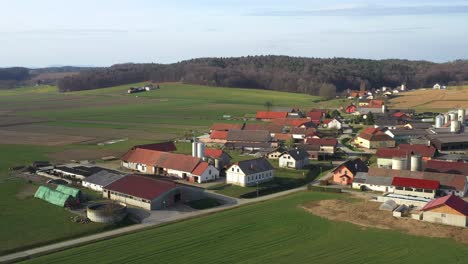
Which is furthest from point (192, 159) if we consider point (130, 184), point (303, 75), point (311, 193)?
point (303, 75)

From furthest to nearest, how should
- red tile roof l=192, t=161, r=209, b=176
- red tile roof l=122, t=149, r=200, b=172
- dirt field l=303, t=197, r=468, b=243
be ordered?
red tile roof l=122, t=149, r=200, b=172, red tile roof l=192, t=161, r=209, b=176, dirt field l=303, t=197, r=468, b=243

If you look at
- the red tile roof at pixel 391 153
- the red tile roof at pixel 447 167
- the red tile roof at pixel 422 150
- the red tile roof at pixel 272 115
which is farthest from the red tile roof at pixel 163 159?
the red tile roof at pixel 272 115

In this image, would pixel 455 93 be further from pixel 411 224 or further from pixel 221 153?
pixel 411 224

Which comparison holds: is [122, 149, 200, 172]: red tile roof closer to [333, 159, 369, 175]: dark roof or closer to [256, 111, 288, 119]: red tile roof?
[333, 159, 369, 175]: dark roof

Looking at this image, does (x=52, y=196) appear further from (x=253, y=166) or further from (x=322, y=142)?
(x=322, y=142)

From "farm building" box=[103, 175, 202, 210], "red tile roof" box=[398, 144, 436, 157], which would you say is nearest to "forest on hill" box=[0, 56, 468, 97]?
"red tile roof" box=[398, 144, 436, 157]
